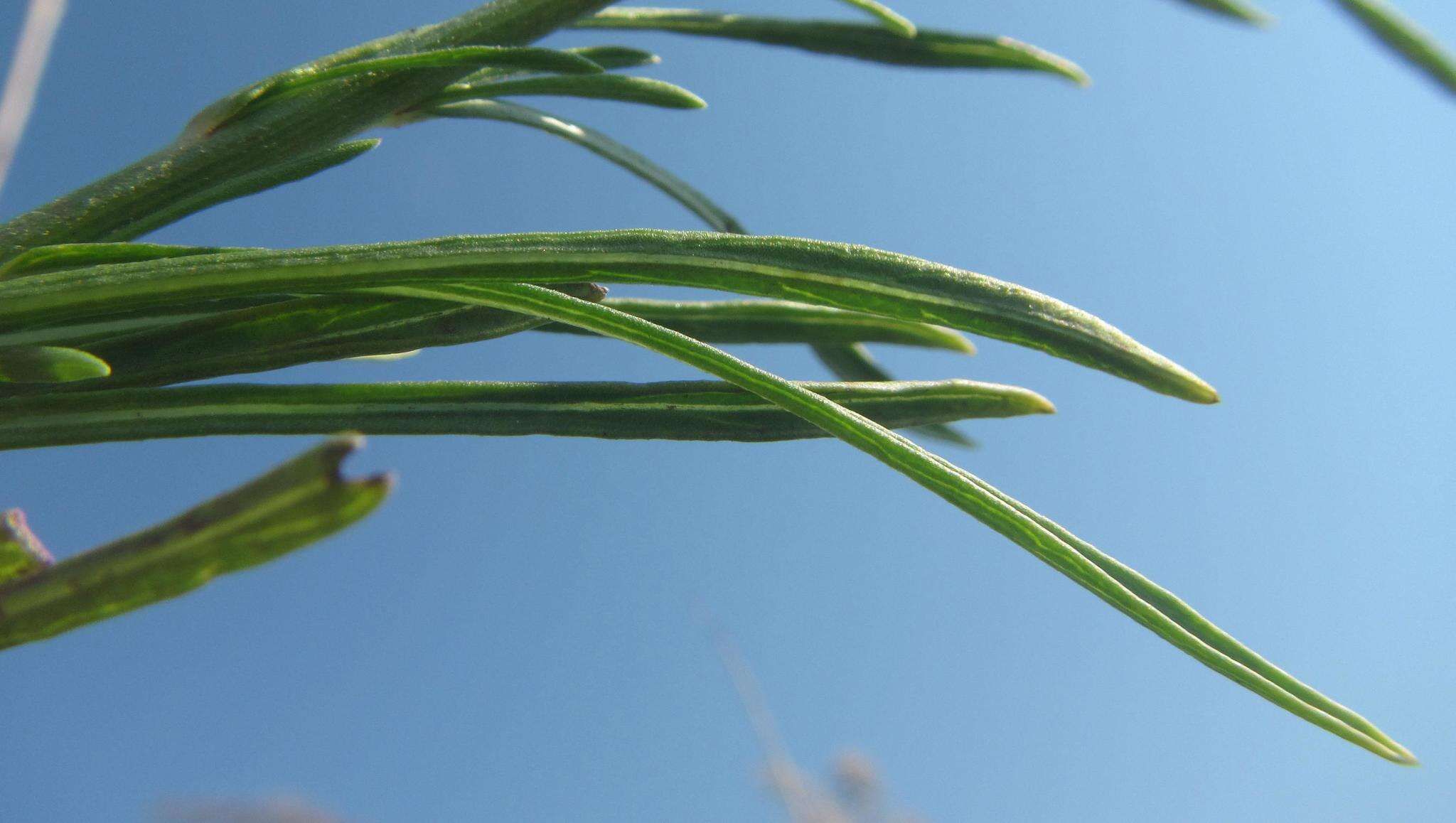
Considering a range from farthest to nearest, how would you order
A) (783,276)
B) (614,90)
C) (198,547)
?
(614,90), (783,276), (198,547)

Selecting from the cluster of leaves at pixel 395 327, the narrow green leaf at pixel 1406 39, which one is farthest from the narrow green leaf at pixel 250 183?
the narrow green leaf at pixel 1406 39

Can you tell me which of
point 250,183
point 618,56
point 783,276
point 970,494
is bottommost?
point 970,494

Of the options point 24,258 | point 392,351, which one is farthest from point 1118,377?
point 24,258

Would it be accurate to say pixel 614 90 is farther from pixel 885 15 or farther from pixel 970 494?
pixel 970 494

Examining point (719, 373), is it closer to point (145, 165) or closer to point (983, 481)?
point (983, 481)

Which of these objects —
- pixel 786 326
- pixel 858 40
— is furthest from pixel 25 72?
pixel 858 40

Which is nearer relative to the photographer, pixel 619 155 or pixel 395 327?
pixel 395 327

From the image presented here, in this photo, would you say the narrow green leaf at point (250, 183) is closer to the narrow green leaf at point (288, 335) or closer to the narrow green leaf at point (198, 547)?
the narrow green leaf at point (288, 335)
